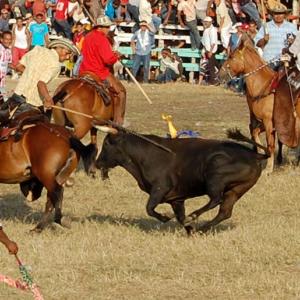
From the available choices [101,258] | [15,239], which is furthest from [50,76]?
[101,258]

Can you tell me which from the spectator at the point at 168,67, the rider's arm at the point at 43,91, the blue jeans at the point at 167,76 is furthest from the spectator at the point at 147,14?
the rider's arm at the point at 43,91

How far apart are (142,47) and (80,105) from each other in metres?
13.9

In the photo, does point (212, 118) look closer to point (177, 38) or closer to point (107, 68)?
point (107, 68)

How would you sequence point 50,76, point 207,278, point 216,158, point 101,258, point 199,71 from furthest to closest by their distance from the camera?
point 199,71 → point 50,76 → point 216,158 → point 101,258 → point 207,278

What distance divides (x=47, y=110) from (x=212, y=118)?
31.8 feet

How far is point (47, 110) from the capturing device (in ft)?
42.3

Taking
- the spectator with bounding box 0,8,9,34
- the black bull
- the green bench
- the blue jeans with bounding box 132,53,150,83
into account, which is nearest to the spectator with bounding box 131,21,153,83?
the blue jeans with bounding box 132,53,150,83

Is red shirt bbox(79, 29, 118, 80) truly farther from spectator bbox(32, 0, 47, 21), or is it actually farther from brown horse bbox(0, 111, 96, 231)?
spectator bbox(32, 0, 47, 21)

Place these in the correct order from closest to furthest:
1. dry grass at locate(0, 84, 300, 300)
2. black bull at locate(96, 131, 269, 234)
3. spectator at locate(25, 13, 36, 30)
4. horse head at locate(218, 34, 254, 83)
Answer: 1. dry grass at locate(0, 84, 300, 300)
2. black bull at locate(96, 131, 269, 234)
3. horse head at locate(218, 34, 254, 83)
4. spectator at locate(25, 13, 36, 30)

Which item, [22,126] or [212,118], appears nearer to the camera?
[22,126]

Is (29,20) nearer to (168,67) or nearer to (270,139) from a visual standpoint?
(168,67)

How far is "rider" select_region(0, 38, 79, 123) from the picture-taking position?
12.3m

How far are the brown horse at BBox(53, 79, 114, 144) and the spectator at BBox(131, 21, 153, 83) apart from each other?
13.4 meters

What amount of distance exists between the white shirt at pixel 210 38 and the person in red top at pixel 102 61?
12.8 m
